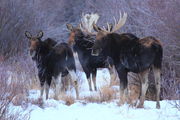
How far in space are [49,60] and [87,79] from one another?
268 centimetres

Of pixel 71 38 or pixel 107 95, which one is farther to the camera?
pixel 71 38

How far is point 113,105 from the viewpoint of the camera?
10055 mm

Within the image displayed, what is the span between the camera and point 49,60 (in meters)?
12.3

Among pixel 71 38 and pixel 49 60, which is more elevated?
pixel 71 38

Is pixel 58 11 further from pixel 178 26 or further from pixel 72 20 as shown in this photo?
pixel 178 26

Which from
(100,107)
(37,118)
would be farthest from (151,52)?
(37,118)

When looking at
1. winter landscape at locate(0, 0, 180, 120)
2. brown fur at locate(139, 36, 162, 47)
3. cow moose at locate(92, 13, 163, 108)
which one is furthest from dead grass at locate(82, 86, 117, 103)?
brown fur at locate(139, 36, 162, 47)

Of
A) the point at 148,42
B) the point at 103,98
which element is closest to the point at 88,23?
the point at 103,98

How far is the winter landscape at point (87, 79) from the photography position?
8.62 m

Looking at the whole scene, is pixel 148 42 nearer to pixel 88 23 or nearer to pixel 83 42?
pixel 83 42

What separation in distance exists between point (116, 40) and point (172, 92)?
210cm

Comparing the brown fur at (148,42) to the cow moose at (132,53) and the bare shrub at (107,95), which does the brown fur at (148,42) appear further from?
the bare shrub at (107,95)

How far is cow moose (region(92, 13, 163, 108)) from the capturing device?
975 centimetres

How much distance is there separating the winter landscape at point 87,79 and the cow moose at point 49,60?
230mm
